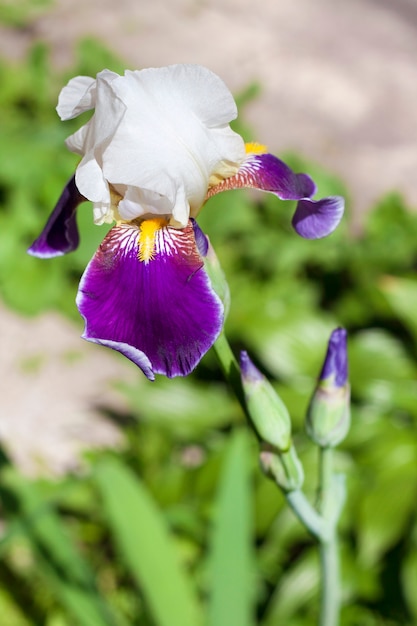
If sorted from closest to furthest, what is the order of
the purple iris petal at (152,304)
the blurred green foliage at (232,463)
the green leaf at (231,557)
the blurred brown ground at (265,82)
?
the purple iris petal at (152,304) < the green leaf at (231,557) < the blurred green foliage at (232,463) < the blurred brown ground at (265,82)

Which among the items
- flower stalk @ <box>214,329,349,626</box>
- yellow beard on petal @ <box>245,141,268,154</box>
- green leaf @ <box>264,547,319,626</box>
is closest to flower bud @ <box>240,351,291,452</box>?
flower stalk @ <box>214,329,349,626</box>

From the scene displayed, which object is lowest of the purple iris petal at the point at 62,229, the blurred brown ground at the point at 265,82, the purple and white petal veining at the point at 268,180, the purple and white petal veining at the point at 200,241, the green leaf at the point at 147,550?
the blurred brown ground at the point at 265,82

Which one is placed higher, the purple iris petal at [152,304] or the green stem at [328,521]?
the purple iris petal at [152,304]

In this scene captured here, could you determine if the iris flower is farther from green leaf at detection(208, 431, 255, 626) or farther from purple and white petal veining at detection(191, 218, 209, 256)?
green leaf at detection(208, 431, 255, 626)

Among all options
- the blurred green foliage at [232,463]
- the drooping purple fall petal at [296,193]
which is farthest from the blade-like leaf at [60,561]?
the drooping purple fall petal at [296,193]

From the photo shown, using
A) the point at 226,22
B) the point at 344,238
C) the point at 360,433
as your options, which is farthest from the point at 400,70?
the point at 360,433

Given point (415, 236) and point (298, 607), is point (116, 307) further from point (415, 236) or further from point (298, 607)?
point (415, 236)

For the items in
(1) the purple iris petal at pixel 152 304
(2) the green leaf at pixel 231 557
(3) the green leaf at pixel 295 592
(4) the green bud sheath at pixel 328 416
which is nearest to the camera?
(1) the purple iris petal at pixel 152 304

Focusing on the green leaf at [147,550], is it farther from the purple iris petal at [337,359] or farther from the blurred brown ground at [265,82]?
the blurred brown ground at [265,82]
